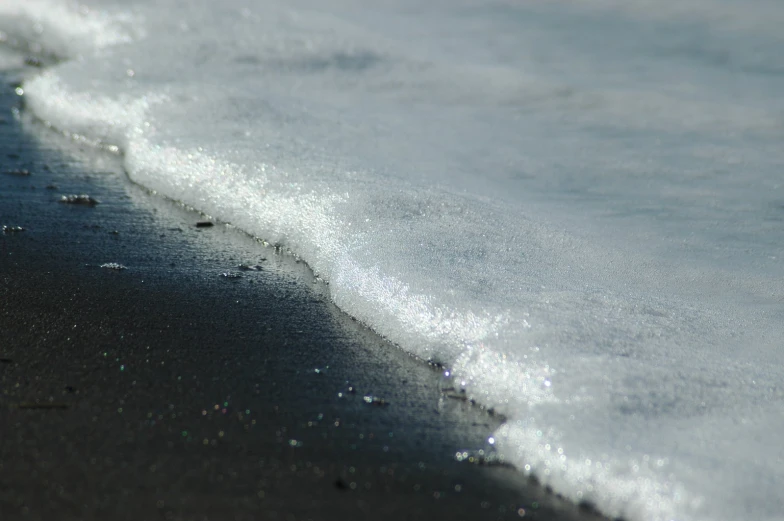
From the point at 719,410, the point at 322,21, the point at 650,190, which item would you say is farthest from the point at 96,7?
the point at 719,410

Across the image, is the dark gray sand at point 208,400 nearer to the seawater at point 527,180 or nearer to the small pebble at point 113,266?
the small pebble at point 113,266

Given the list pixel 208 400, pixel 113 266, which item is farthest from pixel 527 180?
pixel 208 400

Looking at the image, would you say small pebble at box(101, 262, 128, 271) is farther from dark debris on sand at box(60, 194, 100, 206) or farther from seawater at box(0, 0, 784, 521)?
dark debris on sand at box(60, 194, 100, 206)

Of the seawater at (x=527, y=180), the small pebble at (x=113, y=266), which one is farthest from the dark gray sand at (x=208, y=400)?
the seawater at (x=527, y=180)

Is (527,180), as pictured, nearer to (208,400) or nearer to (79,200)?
(79,200)

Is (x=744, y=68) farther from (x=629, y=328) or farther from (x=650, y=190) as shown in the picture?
(x=629, y=328)
